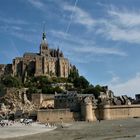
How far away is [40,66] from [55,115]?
4372 centimetres

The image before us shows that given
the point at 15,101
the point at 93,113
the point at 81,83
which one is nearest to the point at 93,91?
the point at 81,83

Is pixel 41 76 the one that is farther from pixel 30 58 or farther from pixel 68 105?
pixel 68 105

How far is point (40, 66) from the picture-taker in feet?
398

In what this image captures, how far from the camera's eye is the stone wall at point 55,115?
7869 centimetres

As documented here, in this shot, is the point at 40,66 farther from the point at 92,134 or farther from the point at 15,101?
the point at 92,134

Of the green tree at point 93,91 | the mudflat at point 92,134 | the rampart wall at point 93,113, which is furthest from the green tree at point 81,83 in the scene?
the mudflat at point 92,134


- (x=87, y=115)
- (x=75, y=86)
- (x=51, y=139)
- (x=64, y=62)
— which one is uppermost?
(x=64, y=62)

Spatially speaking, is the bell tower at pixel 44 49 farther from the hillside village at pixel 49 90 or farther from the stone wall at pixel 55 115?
the stone wall at pixel 55 115

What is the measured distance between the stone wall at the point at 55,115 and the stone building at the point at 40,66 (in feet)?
132

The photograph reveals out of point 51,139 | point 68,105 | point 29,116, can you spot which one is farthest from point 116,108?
point 51,139

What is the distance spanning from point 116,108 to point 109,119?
12.2 feet

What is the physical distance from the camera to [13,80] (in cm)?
10894

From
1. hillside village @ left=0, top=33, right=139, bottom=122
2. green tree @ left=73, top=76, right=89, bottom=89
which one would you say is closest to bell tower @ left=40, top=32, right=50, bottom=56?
hillside village @ left=0, top=33, right=139, bottom=122

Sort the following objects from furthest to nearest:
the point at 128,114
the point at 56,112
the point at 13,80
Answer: the point at 13,80, the point at 128,114, the point at 56,112
